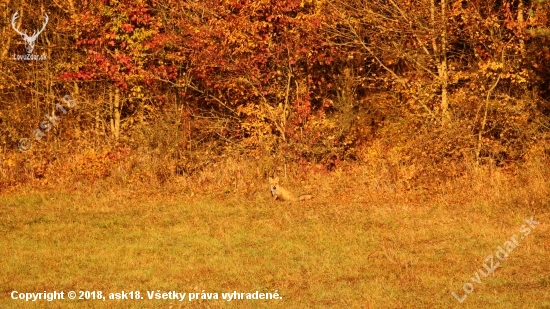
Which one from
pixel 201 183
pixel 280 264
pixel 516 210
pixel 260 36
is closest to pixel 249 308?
pixel 280 264

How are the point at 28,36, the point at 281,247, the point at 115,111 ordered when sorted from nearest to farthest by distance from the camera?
the point at 281,247 → the point at 115,111 → the point at 28,36

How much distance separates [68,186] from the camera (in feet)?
57.6

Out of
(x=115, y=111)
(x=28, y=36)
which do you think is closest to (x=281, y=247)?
(x=115, y=111)

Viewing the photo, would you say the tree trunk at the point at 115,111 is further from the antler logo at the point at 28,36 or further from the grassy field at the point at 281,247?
the grassy field at the point at 281,247

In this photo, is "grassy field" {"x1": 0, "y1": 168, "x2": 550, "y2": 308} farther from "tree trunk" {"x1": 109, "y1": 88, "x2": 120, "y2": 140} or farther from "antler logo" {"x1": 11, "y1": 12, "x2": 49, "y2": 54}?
"antler logo" {"x1": 11, "y1": 12, "x2": 49, "y2": 54}

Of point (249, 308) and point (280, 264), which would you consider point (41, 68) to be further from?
point (249, 308)

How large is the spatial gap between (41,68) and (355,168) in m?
8.82

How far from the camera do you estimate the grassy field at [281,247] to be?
9.78 meters

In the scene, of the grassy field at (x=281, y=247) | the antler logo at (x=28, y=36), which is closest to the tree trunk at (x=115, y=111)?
the antler logo at (x=28, y=36)

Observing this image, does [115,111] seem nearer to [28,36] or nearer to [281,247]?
[28,36]

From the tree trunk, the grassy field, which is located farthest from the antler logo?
the grassy field

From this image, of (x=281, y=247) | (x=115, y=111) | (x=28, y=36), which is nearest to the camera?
(x=281, y=247)

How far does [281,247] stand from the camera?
40.0ft

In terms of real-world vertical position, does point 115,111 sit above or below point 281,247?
above
